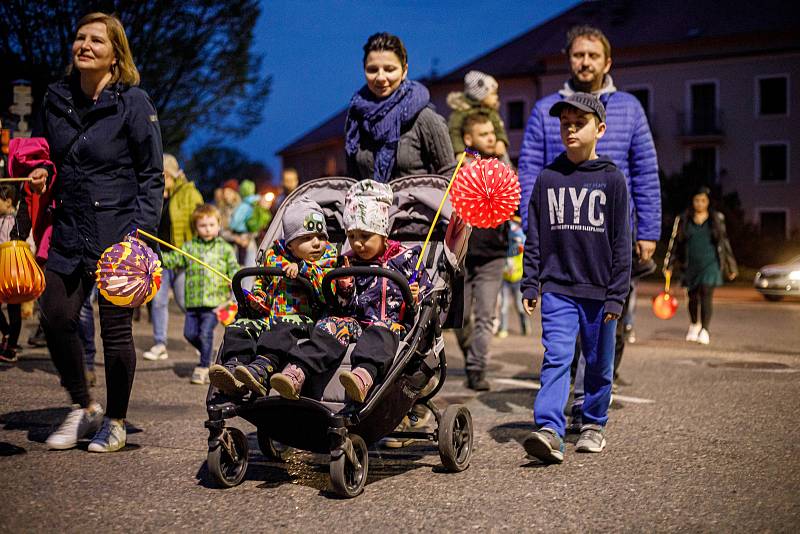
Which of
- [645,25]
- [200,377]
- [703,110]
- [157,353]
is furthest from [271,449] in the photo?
[645,25]

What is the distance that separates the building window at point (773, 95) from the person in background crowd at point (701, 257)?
38192 millimetres

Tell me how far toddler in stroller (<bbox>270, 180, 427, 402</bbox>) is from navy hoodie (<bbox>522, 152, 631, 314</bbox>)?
2.69 feet

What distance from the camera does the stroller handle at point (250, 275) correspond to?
5090 millimetres

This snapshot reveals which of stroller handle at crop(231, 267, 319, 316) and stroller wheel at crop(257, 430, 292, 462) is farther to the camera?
stroller wheel at crop(257, 430, 292, 462)

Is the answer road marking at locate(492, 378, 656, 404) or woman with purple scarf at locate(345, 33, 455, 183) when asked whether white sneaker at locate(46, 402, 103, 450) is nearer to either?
woman with purple scarf at locate(345, 33, 455, 183)

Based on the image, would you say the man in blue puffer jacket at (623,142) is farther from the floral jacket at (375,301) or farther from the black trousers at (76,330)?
the black trousers at (76,330)

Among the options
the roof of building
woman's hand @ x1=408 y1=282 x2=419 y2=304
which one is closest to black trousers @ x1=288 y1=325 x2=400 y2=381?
woman's hand @ x1=408 y1=282 x2=419 y2=304

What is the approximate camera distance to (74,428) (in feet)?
18.9

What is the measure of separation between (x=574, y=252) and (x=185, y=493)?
2.59 meters

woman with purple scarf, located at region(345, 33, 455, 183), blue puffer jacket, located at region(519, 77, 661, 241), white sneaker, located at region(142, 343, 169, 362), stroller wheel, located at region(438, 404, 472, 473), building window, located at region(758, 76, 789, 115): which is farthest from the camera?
building window, located at region(758, 76, 789, 115)

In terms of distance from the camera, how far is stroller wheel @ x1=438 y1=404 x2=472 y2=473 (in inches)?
205

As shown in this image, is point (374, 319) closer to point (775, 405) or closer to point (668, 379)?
point (775, 405)

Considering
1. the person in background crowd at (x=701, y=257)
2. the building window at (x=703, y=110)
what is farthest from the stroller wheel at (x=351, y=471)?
the building window at (x=703, y=110)

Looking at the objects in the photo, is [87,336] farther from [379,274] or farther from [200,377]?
[379,274]
